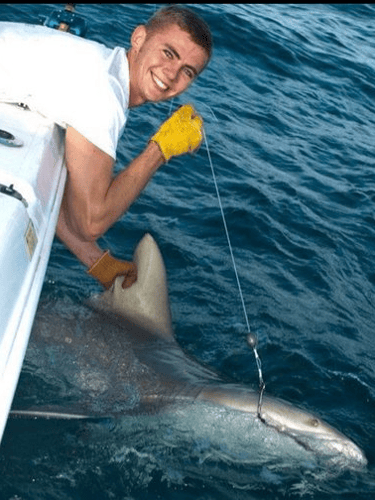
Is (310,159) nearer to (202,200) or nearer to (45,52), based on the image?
(202,200)

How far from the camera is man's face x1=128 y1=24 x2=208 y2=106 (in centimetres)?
346

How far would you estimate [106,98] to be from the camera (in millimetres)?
3107

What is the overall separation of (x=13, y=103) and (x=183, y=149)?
2.94ft

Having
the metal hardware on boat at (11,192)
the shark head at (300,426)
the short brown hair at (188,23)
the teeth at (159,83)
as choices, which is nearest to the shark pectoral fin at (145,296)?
the shark head at (300,426)

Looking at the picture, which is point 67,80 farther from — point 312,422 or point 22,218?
point 312,422

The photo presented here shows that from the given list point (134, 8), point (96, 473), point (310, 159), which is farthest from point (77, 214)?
point (134, 8)

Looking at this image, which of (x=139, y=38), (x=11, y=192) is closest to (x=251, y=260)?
(x=139, y=38)

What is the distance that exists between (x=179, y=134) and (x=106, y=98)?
2.42 ft

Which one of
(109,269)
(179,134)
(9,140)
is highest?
(9,140)

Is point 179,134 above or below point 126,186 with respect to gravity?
above

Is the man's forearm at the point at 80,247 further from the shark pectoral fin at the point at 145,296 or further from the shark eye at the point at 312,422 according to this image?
the shark eye at the point at 312,422

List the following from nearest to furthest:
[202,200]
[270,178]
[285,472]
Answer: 1. [285,472]
2. [202,200]
3. [270,178]

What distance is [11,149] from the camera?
290 cm

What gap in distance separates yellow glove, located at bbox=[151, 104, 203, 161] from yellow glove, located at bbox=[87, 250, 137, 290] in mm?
672
